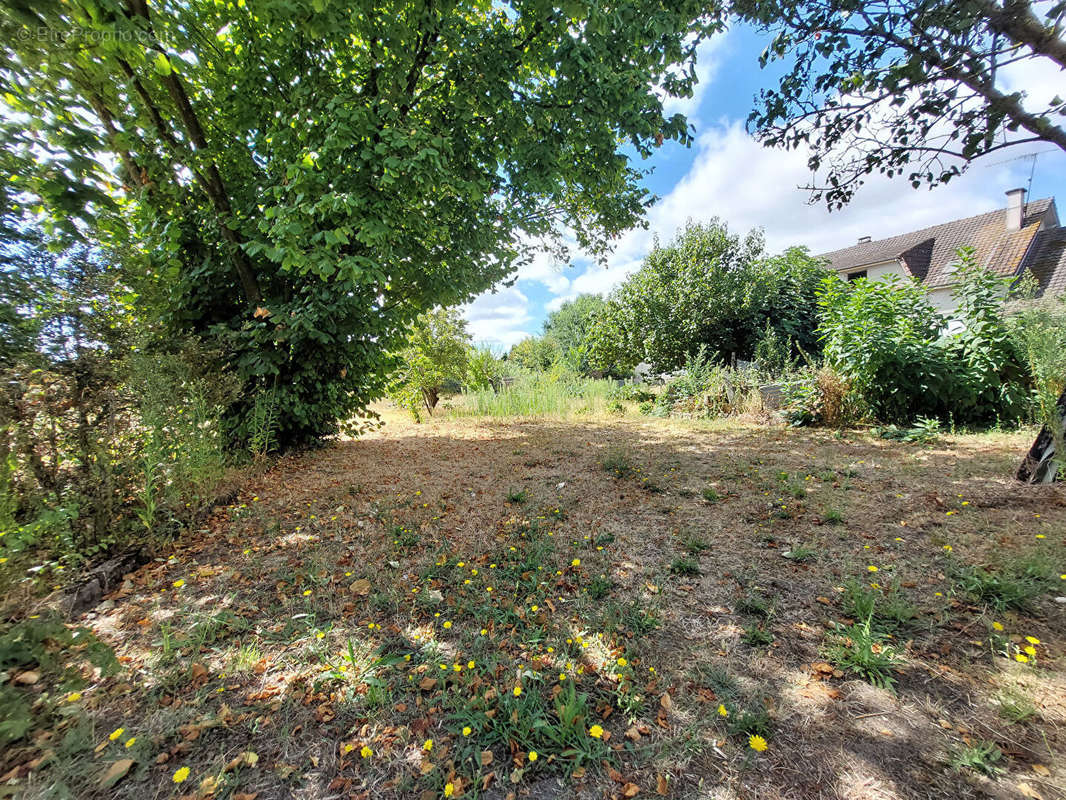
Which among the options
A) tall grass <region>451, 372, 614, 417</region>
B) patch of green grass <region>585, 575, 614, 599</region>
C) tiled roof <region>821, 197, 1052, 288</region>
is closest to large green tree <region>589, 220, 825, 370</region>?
tall grass <region>451, 372, 614, 417</region>

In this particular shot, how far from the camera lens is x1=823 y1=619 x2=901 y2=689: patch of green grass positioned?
65.8 inches

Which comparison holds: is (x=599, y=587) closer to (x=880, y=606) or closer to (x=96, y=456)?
(x=880, y=606)

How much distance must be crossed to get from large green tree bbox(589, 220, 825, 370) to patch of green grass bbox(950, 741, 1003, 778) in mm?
11038

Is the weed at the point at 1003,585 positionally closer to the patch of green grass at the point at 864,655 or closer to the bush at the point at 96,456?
the patch of green grass at the point at 864,655

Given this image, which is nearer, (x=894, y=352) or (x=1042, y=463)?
(x=1042, y=463)

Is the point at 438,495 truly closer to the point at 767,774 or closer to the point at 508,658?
the point at 508,658

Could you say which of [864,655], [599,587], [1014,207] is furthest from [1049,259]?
[599,587]

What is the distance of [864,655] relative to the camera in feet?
5.60

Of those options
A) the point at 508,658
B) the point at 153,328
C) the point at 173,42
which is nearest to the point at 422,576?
the point at 508,658

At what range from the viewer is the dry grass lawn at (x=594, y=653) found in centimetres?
135

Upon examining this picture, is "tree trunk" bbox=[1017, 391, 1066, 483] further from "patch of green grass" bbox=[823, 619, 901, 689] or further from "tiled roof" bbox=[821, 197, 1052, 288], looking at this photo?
"tiled roof" bbox=[821, 197, 1052, 288]

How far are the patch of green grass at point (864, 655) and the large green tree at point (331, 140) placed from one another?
3999 mm

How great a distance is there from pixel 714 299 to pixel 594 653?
1189cm

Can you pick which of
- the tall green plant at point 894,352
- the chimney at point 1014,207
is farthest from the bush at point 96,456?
the chimney at point 1014,207
